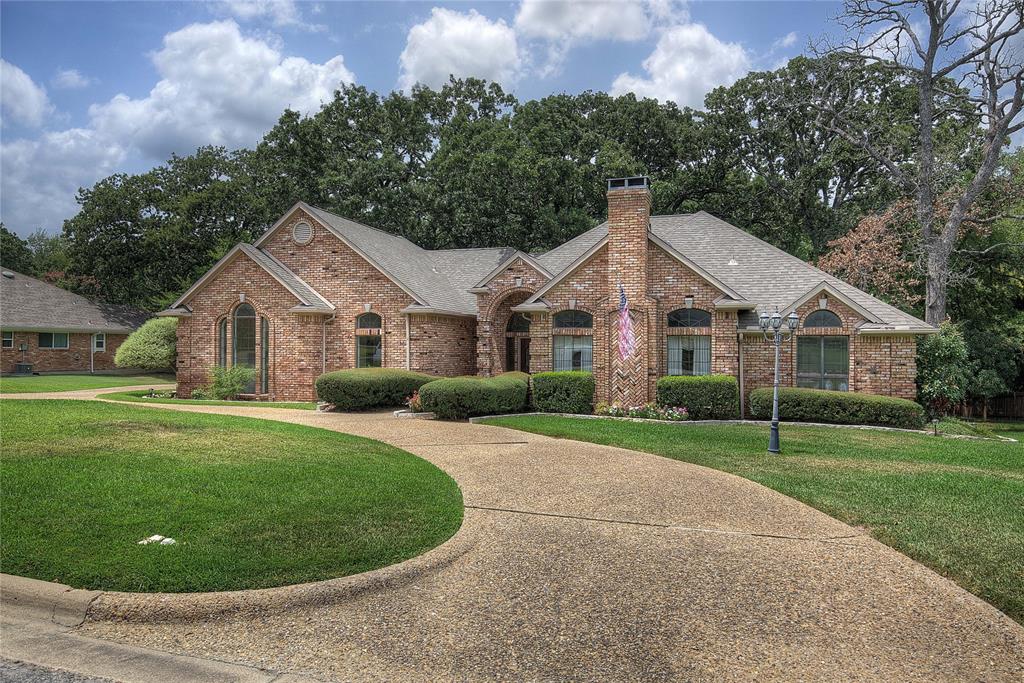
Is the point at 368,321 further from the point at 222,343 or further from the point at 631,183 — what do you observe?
the point at 631,183

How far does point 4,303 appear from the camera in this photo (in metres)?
32.6

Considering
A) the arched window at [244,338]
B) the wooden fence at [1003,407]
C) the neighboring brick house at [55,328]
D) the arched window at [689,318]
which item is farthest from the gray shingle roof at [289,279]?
the wooden fence at [1003,407]

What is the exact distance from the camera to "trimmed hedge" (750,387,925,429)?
604 inches

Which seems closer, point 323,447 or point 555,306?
point 323,447

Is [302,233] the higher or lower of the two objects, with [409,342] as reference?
higher

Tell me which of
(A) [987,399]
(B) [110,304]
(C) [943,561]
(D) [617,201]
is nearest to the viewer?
(C) [943,561]

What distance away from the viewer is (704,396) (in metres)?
15.9

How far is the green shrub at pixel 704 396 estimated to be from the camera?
15.9 meters

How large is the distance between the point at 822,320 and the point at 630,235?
5.91m

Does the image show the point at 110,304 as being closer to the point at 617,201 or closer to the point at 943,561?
the point at 617,201

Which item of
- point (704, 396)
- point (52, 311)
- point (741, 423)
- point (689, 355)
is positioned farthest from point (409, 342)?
point (52, 311)

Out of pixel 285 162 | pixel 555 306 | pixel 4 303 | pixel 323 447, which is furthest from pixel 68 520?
pixel 285 162

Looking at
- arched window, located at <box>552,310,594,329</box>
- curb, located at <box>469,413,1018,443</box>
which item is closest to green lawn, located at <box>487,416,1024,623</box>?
curb, located at <box>469,413,1018,443</box>

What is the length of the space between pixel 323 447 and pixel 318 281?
13.4 m
